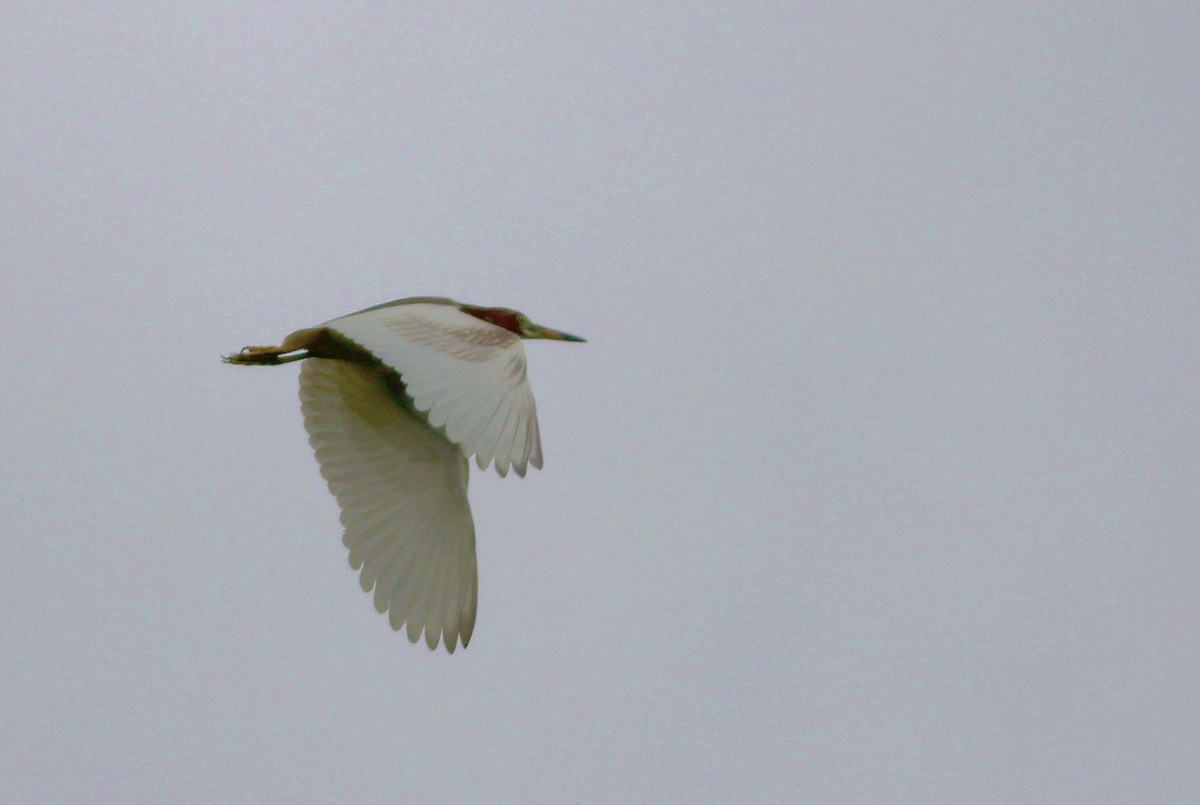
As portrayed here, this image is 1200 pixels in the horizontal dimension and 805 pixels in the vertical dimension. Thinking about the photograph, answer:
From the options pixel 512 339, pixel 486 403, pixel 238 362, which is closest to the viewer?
pixel 486 403

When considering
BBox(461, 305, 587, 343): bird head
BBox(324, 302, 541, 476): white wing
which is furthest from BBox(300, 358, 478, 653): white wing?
BBox(324, 302, 541, 476): white wing

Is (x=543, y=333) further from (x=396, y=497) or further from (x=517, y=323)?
(x=396, y=497)

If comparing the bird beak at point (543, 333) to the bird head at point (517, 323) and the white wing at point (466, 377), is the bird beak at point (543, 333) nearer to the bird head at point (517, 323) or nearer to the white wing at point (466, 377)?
the bird head at point (517, 323)

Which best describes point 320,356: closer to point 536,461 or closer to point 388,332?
point 388,332

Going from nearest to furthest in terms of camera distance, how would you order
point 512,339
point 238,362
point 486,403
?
point 486,403 < point 512,339 < point 238,362

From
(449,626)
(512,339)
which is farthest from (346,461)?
(512,339)

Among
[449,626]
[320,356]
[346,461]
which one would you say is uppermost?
[320,356]
